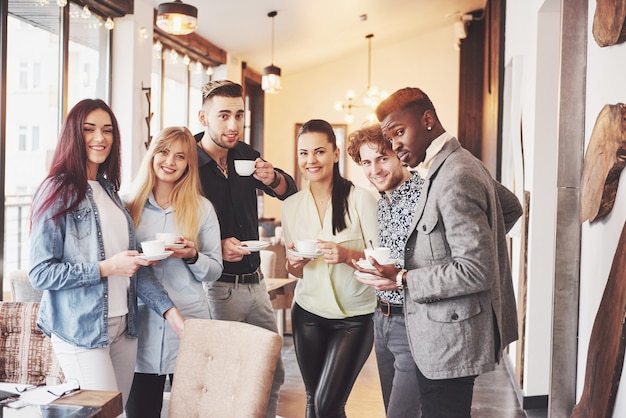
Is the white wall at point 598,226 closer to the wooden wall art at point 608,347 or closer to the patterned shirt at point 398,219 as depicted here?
the wooden wall art at point 608,347

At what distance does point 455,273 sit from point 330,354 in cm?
100

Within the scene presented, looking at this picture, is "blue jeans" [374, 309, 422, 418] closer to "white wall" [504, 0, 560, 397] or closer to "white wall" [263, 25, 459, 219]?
"white wall" [504, 0, 560, 397]

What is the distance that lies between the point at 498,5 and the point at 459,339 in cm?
576

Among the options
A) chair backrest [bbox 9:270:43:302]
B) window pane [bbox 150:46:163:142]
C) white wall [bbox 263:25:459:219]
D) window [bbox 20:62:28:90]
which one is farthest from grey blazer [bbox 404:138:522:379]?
white wall [bbox 263:25:459:219]

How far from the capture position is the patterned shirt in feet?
7.85

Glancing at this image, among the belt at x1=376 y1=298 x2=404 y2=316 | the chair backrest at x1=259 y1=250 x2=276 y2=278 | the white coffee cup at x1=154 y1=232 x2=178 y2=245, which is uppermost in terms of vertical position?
the white coffee cup at x1=154 y1=232 x2=178 y2=245

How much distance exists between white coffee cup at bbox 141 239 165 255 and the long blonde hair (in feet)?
0.90

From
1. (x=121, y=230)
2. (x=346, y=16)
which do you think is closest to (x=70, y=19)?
(x=121, y=230)

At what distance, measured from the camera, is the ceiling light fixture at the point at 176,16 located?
15.0 feet

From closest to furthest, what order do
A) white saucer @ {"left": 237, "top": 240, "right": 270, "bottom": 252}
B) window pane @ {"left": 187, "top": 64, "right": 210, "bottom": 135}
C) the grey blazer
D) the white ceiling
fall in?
the grey blazer < white saucer @ {"left": 237, "top": 240, "right": 270, "bottom": 252} < the white ceiling < window pane @ {"left": 187, "top": 64, "right": 210, "bottom": 135}

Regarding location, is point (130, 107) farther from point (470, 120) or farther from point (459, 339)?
point (470, 120)

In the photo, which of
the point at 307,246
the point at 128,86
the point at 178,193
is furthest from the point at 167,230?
the point at 128,86

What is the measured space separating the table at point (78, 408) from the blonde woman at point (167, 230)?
0.70 metres

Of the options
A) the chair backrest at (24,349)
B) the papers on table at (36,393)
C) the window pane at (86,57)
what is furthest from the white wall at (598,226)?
the window pane at (86,57)
